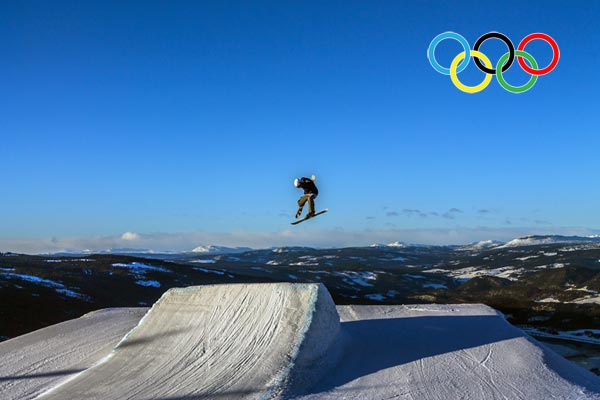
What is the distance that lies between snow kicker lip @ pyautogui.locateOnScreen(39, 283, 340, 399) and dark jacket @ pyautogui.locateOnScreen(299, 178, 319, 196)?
289cm

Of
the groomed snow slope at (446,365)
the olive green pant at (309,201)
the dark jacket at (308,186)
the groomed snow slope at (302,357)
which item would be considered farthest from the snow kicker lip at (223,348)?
the dark jacket at (308,186)

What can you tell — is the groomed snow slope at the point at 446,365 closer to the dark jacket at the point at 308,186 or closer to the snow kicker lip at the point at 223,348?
Answer: the snow kicker lip at the point at 223,348

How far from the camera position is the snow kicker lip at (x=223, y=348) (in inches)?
443

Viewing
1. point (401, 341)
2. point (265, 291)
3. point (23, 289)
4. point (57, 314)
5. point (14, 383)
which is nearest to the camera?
point (14, 383)

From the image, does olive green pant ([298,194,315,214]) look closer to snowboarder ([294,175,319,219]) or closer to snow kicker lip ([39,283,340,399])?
snowboarder ([294,175,319,219])

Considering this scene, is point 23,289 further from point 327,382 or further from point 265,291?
point 327,382

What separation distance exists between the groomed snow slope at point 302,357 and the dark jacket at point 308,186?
114 inches

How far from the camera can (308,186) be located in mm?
12742

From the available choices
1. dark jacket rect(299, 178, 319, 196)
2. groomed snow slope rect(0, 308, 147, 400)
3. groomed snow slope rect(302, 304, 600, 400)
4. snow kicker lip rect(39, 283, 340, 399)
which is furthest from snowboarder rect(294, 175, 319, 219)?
groomed snow slope rect(0, 308, 147, 400)

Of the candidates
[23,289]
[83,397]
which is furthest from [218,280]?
[83,397]

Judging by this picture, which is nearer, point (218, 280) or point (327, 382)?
point (327, 382)

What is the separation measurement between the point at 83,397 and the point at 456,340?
983 cm

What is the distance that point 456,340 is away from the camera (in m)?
14.5

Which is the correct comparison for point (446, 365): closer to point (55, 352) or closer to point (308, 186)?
point (308, 186)
